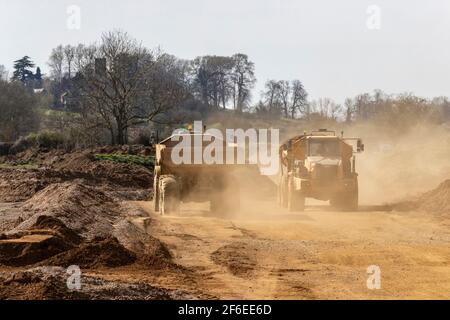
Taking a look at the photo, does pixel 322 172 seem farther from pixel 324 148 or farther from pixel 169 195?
pixel 169 195

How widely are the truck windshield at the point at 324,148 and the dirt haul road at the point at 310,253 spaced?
7.35ft

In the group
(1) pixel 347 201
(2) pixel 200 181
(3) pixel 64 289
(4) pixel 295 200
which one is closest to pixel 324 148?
(1) pixel 347 201

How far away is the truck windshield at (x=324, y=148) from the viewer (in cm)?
2080

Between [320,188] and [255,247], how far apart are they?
7.82m

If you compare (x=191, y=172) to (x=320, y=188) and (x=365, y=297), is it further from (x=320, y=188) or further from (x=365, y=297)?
(x=365, y=297)

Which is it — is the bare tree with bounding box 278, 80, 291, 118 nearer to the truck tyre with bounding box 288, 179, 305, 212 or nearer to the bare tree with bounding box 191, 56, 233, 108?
the bare tree with bounding box 191, 56, 233, 108

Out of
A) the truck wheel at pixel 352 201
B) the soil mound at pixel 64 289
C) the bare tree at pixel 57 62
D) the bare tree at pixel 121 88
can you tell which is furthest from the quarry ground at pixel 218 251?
the bare tree at pixel 57 62

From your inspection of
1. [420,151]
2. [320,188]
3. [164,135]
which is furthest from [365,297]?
[164,135]

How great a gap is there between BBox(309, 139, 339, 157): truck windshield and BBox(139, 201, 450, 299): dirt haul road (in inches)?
88.2

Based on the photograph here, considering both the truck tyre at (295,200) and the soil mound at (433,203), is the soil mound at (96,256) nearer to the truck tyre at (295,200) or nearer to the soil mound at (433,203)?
the truck tyre at (295,200)

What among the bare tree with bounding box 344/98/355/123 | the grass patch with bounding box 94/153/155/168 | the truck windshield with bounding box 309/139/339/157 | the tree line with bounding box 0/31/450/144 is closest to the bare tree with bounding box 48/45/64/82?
the tree line with bounding box 0/31/450/144

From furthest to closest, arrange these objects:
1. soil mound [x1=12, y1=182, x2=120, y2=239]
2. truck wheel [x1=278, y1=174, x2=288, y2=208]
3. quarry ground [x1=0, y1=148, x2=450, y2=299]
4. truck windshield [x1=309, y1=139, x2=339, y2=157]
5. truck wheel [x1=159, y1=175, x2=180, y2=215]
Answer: truck wheel [x1=278, y1=174, x2=288, y2=208]
truck windshield [x1=309, y1=139, x2=339, y2=157]
truck wheel [x1=159, y1=175, x2=180, y2=215]
soil mound [x1=12, y1=182, x2=120, y2=239]
quarry ground [x1=0, y1=148, x2=450, y2=299]

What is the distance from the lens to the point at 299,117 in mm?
78688

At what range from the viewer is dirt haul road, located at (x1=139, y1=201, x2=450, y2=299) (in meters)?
8.99
